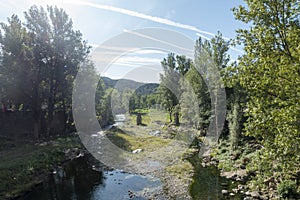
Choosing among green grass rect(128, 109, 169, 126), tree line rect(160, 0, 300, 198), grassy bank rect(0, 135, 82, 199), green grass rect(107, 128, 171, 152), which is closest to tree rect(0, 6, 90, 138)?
grassy bank rect(0, 135, 82, 199)

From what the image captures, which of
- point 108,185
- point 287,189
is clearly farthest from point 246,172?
point 108,185

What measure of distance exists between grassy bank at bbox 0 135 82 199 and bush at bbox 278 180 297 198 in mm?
14104

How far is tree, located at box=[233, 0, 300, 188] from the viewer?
6.89 meters

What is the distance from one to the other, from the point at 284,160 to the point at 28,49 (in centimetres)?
2537

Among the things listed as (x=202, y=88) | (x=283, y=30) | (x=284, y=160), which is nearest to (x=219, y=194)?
(x=284, y=160)

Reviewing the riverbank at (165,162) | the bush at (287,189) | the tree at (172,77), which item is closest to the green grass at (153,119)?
the tree at (172,77)

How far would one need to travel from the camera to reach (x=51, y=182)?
48.9 feet

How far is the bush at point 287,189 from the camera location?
10.5 metres

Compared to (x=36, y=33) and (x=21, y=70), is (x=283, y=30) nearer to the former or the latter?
(x=21, y=70)

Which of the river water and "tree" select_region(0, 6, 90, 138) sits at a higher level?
"tree" select_region(0, 6, 90, 138)

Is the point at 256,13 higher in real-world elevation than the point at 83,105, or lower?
higher

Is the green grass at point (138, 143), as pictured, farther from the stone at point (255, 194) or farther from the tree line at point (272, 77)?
the tree line at point (272, 77)

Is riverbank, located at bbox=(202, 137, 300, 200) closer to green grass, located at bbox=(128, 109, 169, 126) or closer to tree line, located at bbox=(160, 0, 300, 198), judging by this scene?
tree line, located at bbox=(160, 0, 300, 198)

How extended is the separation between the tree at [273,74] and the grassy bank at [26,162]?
13.3m
